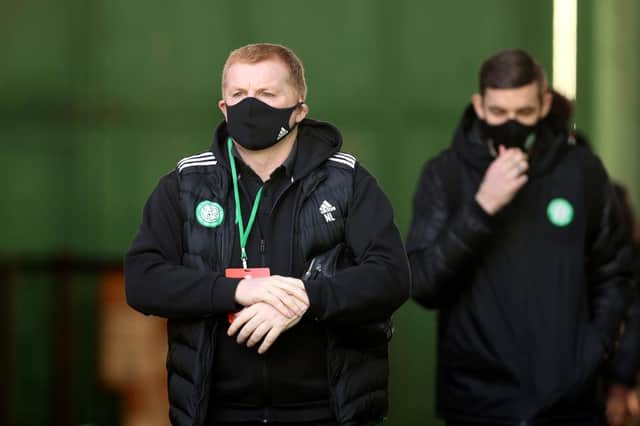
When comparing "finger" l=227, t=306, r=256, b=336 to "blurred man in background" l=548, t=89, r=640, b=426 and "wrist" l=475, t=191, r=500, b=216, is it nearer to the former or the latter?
"wrist" l=475, t=191, r=500, b=216

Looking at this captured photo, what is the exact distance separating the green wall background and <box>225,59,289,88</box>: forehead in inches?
129

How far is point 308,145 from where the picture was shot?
3.46 m

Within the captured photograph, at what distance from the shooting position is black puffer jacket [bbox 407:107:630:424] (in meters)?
4.50

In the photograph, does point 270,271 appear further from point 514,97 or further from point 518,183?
point 514,97

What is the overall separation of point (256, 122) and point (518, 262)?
60.5 inches

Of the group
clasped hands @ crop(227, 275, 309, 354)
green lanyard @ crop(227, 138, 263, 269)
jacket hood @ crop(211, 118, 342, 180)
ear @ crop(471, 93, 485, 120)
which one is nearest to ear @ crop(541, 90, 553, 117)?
A: ear @ crop(471, 93, 485, 120)

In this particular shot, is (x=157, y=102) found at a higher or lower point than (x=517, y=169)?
higher

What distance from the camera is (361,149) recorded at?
22.2 ft

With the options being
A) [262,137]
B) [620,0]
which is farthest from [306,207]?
[620,0]

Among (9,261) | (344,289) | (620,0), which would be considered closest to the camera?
(344,289)

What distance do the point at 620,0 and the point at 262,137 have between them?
4.14 meters

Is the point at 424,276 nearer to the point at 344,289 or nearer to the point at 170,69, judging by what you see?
the point at 344,289

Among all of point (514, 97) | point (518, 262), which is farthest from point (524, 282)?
point (514, 97)

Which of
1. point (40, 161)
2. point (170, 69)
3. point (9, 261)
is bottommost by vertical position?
point (9, 261)
